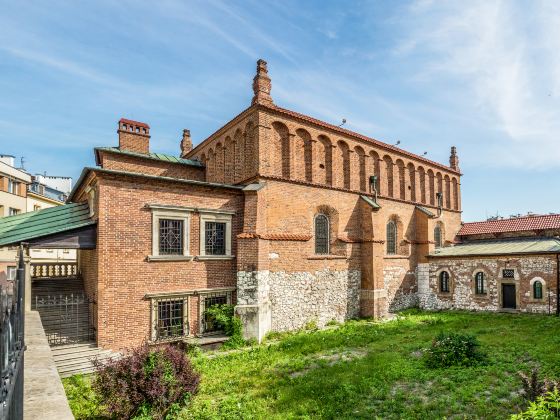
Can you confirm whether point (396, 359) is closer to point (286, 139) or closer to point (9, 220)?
point (286, 139)

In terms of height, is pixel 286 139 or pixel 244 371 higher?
pixel 286 139

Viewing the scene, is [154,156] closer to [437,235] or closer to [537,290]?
[437,235]

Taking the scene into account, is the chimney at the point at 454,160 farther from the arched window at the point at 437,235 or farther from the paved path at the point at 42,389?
the paved path at the point at 42,389

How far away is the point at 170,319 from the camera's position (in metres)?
13.4

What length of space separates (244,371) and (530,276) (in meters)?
18.2

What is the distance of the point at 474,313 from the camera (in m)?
21.1

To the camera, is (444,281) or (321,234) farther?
(444,281)

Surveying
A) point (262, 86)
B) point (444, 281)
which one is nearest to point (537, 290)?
point (444, 281)

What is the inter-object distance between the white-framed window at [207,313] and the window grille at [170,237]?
2.29 metres

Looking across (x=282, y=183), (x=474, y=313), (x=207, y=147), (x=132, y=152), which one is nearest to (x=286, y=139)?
(x=282, y=183)

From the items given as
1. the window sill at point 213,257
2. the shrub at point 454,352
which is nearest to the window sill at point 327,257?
the window sill at point 213,257

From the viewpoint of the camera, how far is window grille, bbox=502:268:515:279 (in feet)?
66.6

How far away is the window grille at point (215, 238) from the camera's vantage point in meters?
14.8

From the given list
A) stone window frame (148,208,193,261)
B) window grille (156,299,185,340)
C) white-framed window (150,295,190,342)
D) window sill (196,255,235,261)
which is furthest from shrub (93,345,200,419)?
window sill (196,255,235,261)
